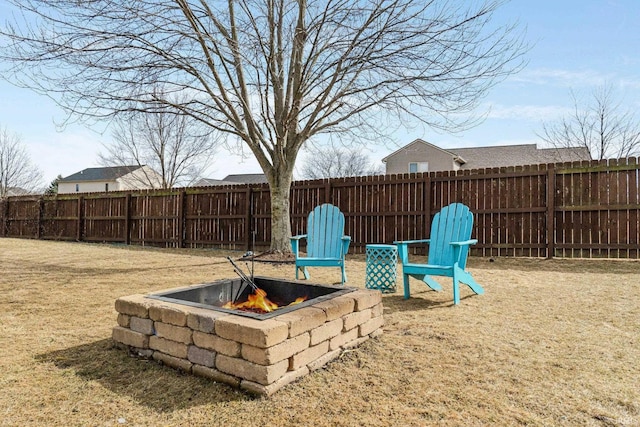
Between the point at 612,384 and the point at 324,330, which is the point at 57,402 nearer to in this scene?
the point at 324,330

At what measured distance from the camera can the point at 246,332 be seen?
175 centimetres

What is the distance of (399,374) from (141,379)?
1369mm

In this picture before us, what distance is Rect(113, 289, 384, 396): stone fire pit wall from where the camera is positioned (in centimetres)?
174

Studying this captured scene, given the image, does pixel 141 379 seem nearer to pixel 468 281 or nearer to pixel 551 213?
pixel 468 281

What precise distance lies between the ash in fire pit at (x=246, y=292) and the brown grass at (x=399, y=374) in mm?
442

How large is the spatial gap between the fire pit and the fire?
0.10m

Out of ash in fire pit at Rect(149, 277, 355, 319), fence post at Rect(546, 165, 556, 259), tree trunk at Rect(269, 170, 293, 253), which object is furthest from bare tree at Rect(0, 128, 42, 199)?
fence post at Rect(546, 165, 556, 259)

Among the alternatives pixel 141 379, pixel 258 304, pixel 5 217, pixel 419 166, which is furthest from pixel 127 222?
pixel 419 166

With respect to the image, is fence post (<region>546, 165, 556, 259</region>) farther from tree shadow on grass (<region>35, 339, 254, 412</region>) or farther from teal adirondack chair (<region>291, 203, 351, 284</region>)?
tree shadow on grass (<region>35, 339, 254, 412</region>)

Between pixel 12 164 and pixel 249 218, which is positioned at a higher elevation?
pixel 12 164

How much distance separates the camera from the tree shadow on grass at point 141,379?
1.70m

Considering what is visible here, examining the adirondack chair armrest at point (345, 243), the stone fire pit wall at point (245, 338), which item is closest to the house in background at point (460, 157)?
the adirondack chair armrest at point (345, 243)

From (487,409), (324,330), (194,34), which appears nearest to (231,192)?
(194,34)

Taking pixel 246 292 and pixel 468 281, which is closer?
pixel 246 292
